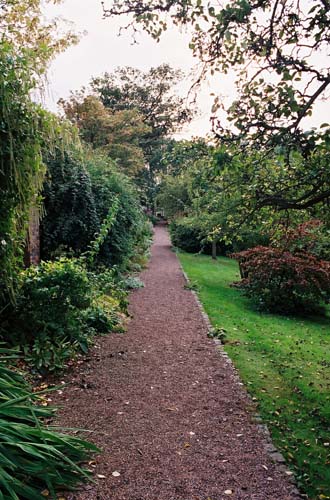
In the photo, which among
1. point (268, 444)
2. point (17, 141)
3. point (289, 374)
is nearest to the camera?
point (268, 444)

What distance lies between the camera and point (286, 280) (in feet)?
30.9

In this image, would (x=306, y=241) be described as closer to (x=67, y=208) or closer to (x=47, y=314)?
(x=67, y=208)

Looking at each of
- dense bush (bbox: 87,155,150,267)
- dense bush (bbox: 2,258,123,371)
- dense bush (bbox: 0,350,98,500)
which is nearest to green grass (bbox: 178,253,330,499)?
dense bush (bbox: 0,350,98,500)

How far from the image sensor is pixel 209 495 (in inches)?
105

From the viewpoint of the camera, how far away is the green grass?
3.27m

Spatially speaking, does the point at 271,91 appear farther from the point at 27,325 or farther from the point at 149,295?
the point at 149,295

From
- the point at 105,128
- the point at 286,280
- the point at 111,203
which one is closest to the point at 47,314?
the point at 111,203

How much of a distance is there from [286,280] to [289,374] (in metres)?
4.41

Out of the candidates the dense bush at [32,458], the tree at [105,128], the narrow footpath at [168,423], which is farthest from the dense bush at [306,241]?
the tree at [105,128]

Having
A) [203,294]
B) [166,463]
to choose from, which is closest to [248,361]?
[166,463]

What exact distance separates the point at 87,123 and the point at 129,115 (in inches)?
98.6

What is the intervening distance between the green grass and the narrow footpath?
0.69ft

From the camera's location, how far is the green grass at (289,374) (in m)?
3.27

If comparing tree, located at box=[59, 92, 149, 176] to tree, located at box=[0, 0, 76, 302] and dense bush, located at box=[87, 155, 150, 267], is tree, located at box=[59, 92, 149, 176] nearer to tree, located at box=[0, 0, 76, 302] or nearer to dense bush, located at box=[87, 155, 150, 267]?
dense bush, located at box=[87, 155, 150, 267]
